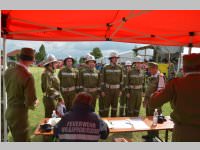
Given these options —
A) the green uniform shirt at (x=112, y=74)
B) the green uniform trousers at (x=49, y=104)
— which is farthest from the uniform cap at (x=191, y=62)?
the green uniform shirt at (x=112, y=74)

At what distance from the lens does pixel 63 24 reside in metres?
5.10

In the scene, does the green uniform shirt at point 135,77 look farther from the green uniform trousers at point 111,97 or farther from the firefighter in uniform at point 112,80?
the green uniform trousers at point 111,97

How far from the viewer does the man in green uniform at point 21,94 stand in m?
3.57

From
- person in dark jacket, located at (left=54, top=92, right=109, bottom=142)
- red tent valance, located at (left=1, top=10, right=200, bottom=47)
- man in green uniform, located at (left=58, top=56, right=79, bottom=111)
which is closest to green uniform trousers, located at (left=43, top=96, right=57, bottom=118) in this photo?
man in green uniform, located at (left=58, top=56, right=79, bottom=111)

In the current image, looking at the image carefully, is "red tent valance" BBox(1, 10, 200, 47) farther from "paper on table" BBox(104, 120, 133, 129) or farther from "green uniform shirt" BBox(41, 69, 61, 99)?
"paper on table" BBox(104, 120, 133, 129)

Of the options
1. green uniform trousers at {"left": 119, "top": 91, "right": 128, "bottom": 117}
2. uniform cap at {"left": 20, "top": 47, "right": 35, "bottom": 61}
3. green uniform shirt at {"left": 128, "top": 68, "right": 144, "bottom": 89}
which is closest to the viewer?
uniform cap at {"left": 20, "top": 47, "right": 35, "bottom": 61}

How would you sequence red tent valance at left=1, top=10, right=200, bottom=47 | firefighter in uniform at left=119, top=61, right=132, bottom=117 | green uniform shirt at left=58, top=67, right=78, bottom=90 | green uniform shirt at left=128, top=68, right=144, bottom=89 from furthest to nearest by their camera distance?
1. firefighter in uniform at left=119, top=61, right=132, bottom=117
2. green uniform shirt at left=128, top=68, right=144, bottom=89
3. green uniform shirt at left=58, top=67, right=78, bottom=90
4. red tent valance at left=1, top=10, right=200, bottom=47

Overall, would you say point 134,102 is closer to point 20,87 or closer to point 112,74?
point 112,74

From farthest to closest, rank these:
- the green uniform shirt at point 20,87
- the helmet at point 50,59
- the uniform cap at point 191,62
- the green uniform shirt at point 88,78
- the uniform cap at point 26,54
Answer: the green uniform shirt at point 88,78 < the helmet at point 50,59 < the uniform cap at point 26,54 < the green uniform shirt at point 20,87 < the uniform cap at point 191,62

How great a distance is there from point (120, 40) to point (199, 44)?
2.16m

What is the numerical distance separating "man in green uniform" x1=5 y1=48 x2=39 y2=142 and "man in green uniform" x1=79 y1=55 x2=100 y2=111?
374 cm

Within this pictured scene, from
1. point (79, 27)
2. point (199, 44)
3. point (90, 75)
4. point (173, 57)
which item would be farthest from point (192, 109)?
point (173, 57)

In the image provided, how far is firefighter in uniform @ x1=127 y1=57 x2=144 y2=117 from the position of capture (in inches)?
322

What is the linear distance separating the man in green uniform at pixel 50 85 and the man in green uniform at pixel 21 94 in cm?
253
